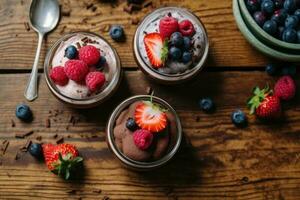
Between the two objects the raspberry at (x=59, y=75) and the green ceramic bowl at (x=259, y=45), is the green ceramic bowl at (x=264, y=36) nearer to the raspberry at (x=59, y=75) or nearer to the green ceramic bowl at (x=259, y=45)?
the green ceramic bowl at (x=259, y=45)

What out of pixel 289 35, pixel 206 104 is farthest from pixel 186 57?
pixel 289 35

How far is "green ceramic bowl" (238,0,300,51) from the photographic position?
1515mm

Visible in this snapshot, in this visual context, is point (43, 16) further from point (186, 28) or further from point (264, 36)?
point (264, 36)

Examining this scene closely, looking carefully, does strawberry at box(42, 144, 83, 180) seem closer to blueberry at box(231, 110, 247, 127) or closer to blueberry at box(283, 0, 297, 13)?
blueberry at box(231, 110, 247, 127)

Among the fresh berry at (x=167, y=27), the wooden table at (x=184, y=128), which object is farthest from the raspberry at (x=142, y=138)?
the fresh berry at (x=167, y=27)

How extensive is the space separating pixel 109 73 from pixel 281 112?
47cm

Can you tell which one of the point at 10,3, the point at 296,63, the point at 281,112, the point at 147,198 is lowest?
the point at 147,198

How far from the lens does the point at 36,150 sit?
1.55 metres

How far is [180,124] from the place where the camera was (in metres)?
1.51

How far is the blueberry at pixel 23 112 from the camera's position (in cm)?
158

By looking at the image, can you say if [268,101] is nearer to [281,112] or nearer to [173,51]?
[281,112]

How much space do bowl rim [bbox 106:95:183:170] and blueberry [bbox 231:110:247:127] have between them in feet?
0.54

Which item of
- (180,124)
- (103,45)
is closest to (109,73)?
(103,45)

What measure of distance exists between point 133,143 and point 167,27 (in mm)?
297
